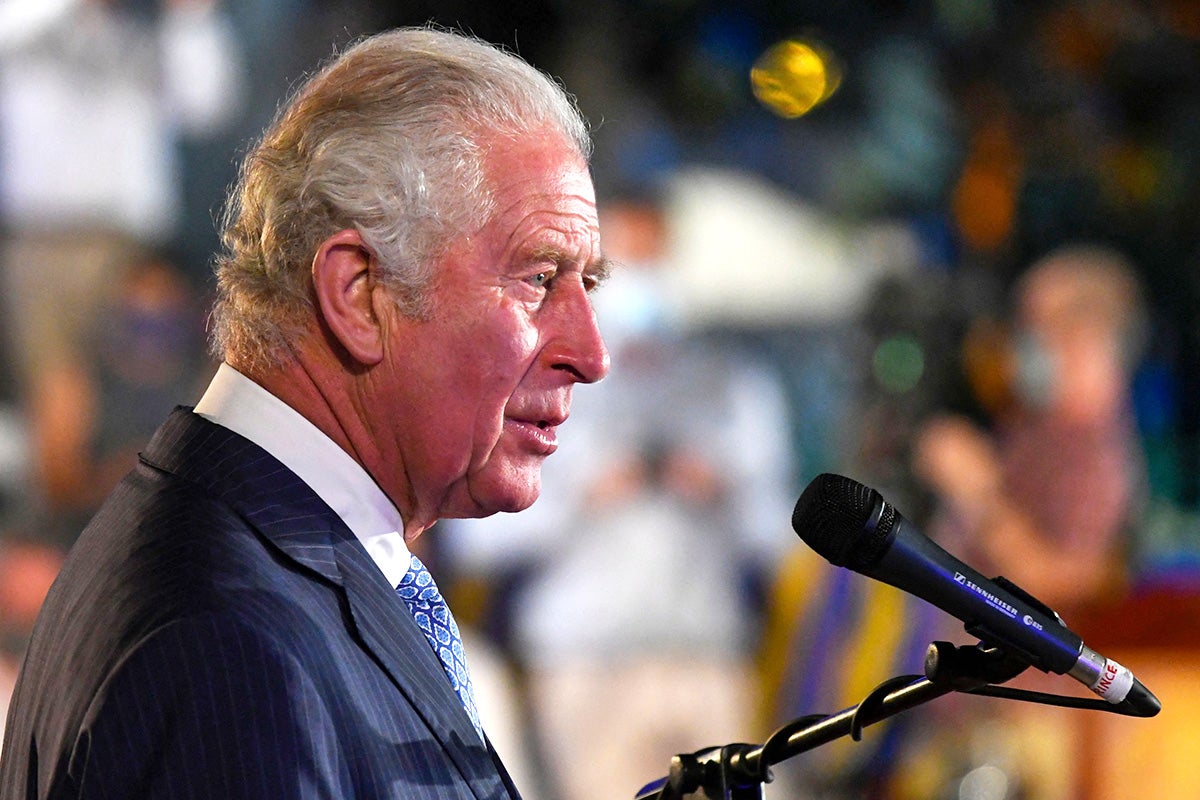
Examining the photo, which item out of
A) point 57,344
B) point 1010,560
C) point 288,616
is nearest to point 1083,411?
point 1010,560

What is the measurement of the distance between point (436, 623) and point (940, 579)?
552mm

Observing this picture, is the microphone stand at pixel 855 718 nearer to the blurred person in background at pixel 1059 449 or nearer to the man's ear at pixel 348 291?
the man's ear at pixel 348 291

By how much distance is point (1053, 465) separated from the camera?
4.70 m

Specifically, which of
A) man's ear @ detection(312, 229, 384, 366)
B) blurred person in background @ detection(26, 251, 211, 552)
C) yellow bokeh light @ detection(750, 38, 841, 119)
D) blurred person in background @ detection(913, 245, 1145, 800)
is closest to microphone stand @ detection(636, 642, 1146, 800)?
man's ear @ detection(312, 229, 384, 366)

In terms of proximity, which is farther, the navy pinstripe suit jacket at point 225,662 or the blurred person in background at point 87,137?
Result: the blurred person in background at point 87,137

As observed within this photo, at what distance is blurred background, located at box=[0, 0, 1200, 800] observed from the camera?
12.8 feet

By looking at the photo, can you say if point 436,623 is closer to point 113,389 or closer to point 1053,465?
point 113,389

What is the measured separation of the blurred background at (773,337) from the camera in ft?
12.8

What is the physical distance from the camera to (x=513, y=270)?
4.35ft

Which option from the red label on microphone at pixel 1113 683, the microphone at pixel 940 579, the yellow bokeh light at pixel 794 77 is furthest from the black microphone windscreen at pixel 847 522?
the yellow bokeh light at pixel 794 77

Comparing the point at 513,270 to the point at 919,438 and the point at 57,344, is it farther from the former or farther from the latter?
the point at 919,438

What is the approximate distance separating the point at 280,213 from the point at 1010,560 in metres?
3.78

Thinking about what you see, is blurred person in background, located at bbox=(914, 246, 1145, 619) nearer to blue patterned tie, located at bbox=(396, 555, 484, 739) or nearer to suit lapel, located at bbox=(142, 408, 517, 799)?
blue patterned tie, located at bbox=(396, 555, 484, 739)

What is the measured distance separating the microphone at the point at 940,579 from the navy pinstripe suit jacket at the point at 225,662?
38cm
